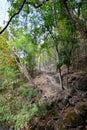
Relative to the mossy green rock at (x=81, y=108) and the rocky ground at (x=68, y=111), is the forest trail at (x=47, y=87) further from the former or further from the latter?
the mossy green rock at (x=81, y=108)

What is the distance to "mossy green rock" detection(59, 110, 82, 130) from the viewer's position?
8561 mm

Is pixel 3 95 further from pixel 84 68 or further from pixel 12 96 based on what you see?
pixel 84 68

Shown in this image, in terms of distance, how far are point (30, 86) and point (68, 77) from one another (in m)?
3.20

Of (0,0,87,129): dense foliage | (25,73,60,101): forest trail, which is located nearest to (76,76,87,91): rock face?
→ (0,0,87,129): dense foliage

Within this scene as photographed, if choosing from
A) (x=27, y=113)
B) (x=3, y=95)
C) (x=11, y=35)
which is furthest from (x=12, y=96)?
(x=11, y=35)

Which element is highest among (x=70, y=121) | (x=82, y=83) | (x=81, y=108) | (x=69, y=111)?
(x=82, y=83)

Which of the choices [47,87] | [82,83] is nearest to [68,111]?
[82,83]

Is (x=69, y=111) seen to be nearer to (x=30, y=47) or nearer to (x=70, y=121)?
(x=70, y=121)

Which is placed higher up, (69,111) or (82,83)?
(82,83)

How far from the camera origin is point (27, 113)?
12.4 m

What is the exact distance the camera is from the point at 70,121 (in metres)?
8.72

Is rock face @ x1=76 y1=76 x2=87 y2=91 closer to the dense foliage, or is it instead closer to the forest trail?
the dense foliage

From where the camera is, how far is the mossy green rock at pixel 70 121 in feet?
28.1

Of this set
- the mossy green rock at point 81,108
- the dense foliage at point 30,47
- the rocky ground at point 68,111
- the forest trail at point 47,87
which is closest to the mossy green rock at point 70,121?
the rocky ground at point 68,111
